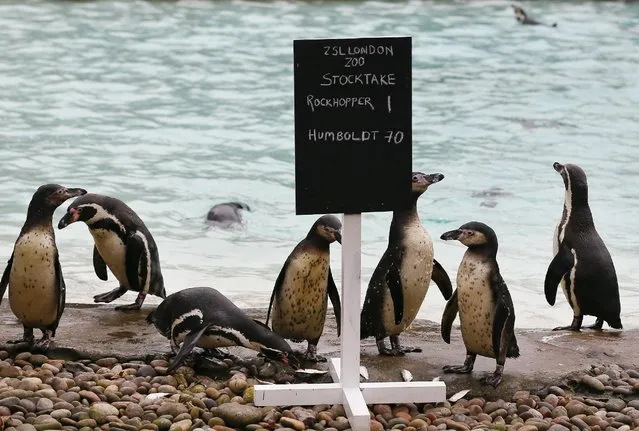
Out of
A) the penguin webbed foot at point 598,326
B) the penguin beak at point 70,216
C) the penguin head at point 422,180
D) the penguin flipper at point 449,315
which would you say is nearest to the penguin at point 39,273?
the penguin beak at point 70,216

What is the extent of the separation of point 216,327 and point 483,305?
3.28 ft

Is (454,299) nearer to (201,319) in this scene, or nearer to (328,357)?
(328,357)

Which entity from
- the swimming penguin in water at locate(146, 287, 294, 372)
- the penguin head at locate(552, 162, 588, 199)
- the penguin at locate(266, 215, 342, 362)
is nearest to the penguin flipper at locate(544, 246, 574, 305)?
the penguin head at locate(552, 162, 588, 199)

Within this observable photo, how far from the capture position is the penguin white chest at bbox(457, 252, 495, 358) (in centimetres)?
471

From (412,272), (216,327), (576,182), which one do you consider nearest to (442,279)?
(412,272)

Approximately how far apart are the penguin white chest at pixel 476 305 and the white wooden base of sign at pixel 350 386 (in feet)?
1.06

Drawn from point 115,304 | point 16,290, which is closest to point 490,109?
point 115,304

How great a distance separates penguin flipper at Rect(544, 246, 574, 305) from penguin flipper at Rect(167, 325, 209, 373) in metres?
1.65

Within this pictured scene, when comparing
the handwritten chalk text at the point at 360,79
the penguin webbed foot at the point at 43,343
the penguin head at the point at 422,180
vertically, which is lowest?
the penguin webbed foot at the point at 43,343

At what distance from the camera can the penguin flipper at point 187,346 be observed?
4.56m

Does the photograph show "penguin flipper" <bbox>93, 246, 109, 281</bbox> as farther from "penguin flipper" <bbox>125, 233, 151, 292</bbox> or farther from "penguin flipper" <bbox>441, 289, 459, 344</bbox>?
"penguin flipper" <bbox>441, 289, 459, 344</bbox>

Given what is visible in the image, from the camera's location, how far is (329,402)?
4.46 metres

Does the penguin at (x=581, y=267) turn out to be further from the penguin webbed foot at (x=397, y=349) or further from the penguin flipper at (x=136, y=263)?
the penguin flipper at (x=136, y=263)

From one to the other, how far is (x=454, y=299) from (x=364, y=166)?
84 centimetres
